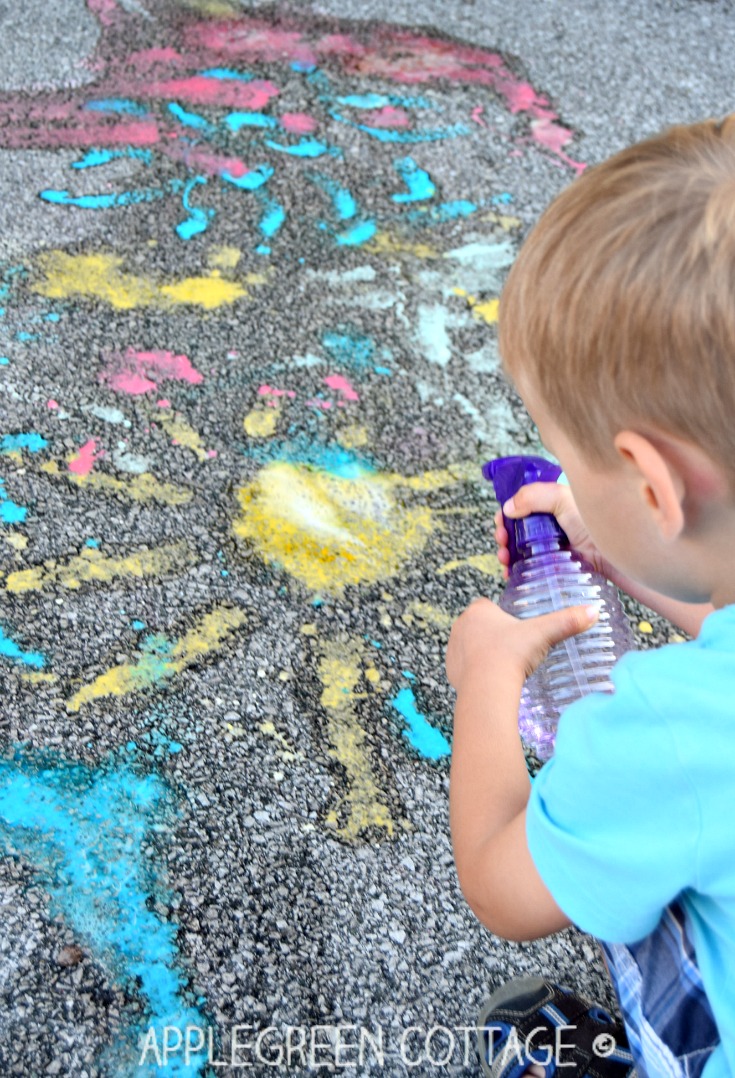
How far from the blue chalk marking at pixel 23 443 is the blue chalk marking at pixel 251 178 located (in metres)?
1.00

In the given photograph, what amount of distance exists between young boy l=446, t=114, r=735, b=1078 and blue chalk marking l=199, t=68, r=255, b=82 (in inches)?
93.3

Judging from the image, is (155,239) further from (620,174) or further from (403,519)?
(620,174)

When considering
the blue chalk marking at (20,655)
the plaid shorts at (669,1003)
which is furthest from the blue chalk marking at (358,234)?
the plaid shorts at (669,1003)

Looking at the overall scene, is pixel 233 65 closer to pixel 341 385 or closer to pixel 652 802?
pixel 341 385

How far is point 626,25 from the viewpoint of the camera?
3727 mm

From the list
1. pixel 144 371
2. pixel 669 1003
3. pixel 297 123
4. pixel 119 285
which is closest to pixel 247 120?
pixel 297 123

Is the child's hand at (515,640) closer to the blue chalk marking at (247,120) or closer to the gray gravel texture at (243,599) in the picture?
the gray gravel texture at (243,599)

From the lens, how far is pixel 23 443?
6.90 ft

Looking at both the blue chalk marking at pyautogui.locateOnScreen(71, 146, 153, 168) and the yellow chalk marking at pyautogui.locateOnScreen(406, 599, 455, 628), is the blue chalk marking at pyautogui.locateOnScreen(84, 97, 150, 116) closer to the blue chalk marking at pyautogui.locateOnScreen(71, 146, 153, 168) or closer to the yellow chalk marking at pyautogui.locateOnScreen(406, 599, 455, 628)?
the blue chalk marking at pyautogui.locateOnScreen(71, 146, 153, 168)

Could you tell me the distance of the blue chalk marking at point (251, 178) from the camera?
2.76m

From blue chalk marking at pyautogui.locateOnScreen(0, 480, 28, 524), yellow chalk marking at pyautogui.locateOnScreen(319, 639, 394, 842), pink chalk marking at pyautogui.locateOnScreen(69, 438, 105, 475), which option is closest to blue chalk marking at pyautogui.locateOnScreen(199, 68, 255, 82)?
pink chalk marking at pyautogui.locateOnScreen(69, 438, 105, 475)

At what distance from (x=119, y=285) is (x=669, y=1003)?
1927 millimetres

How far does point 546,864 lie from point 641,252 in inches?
22.4

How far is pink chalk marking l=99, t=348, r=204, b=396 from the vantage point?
225cm
